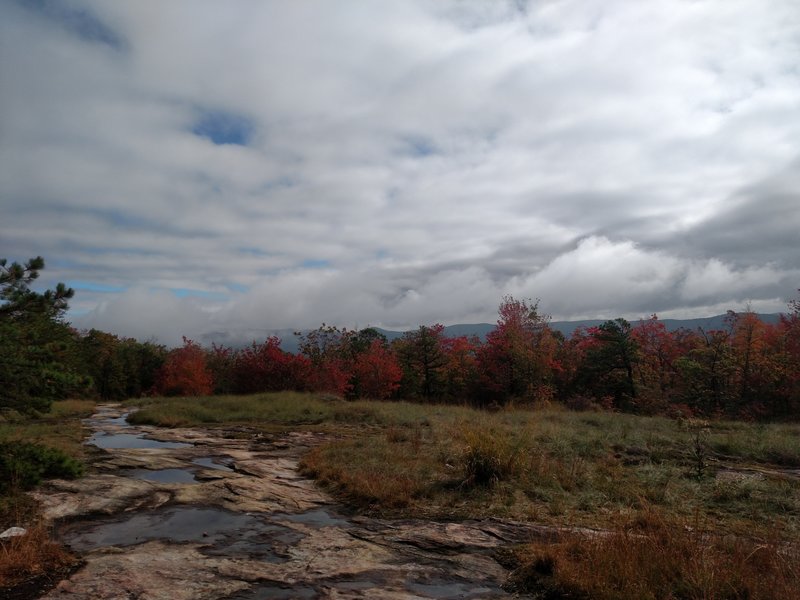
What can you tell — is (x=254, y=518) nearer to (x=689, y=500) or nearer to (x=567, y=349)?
(x=689, y=500)

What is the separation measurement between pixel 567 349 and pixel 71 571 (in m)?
44.2

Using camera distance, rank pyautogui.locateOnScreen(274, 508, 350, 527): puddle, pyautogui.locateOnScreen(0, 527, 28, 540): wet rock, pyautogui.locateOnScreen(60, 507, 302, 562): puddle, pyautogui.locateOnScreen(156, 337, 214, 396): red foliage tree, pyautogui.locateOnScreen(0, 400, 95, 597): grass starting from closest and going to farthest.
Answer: pyautogui.locateOnScreen(0, 400, 95, 597): grass → pyautogui.locateOnScreen(0, 527, 28, 540): wet rock → pyautogui.locateOnScreen(60, 507, 302, 562): puddle → pyautogui.locateOnScreen(274, 508, 350, 527): puddle → pyautogui.locateOnScreen(156, 337, 214, 396): red foliage tree

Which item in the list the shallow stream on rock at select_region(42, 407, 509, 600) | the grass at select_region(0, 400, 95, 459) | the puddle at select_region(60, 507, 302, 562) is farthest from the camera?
the grass at select_region(0, 400, 95, 459)

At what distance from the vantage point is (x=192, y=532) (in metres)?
7.07

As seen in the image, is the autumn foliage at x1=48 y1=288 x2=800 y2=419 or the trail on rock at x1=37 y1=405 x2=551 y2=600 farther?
the autumn foliage at x1=48 y1=288 x2=800 y2=419

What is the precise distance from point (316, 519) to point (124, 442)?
11.6 m

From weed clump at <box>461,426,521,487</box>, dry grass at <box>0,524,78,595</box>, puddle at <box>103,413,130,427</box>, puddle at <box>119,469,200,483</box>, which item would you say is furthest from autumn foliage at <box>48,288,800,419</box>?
dry grass at <box>0,524,78,595</box>

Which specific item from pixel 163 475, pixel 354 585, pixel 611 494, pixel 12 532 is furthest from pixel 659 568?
pixel 163 475

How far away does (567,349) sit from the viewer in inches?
1762

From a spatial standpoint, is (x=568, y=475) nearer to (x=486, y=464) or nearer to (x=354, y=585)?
(x=486, y=464)

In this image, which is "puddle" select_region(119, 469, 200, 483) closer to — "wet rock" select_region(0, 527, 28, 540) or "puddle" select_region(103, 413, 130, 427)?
"wet rock" select_region(0, 527, 28, 540)

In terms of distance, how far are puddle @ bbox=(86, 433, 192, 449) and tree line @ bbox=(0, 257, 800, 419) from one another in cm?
766

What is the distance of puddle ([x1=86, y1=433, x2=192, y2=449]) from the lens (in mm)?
15055

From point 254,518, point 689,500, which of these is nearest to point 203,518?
point 254,518
